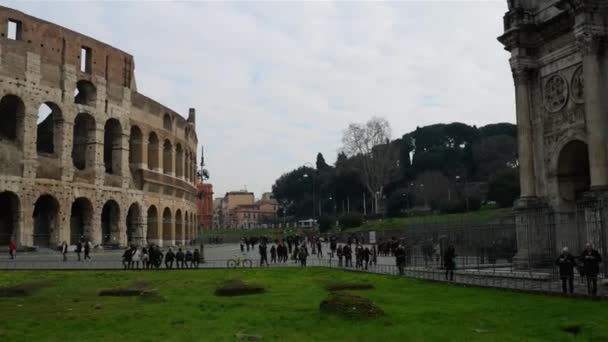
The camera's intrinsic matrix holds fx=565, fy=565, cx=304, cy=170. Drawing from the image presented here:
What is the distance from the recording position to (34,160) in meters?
33.1

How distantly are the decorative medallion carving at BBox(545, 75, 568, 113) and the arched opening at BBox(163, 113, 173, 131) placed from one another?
35278 mm

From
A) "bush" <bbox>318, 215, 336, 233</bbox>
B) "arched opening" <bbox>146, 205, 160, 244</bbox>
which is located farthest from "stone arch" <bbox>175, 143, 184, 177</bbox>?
"bush" <bbox>318, 215, 336, 233</bbox>

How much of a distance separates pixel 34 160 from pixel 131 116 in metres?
9.35

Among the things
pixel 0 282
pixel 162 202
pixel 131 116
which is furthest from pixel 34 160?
pixel 0 282

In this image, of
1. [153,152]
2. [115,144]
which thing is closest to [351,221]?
[153,152]

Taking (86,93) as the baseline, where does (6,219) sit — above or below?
below

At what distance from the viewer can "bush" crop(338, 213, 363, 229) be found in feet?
190

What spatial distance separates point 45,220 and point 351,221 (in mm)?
30561

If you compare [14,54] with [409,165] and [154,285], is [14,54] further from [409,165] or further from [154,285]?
[409,165]

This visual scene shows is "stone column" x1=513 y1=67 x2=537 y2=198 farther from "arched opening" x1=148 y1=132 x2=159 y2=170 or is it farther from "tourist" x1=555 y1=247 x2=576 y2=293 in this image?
"arched opening" x1=148 y1=132 x2=159 y2=170

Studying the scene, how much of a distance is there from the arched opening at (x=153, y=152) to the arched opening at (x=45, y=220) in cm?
997

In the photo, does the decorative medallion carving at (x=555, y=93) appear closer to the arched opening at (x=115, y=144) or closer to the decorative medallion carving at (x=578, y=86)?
the decorative medallion carving at (x=578, y=86)

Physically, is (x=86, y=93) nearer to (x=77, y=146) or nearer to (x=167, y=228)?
(x=77, y=146)

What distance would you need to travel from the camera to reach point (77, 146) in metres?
38.9
